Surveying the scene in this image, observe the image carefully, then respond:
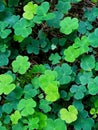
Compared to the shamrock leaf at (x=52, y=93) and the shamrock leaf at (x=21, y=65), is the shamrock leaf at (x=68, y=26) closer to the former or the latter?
the shamrock leaf at (x=21, y=65)

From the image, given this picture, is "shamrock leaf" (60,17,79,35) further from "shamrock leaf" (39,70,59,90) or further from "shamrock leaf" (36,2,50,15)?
"shamrock leaf" (39,70,59,90)

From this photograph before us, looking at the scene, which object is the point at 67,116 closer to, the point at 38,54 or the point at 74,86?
the point at 74,86

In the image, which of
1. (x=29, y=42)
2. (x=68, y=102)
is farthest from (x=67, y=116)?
(x=29, y=42)

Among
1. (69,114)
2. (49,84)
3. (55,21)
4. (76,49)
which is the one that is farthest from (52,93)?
(55,21)

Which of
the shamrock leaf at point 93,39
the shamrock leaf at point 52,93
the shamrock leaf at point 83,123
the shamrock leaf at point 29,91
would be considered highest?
the shamrock leaf at point 93,39

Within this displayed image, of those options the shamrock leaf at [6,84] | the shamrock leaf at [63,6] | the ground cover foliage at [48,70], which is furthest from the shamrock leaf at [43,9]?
the shamrock leaf at [6,84]
